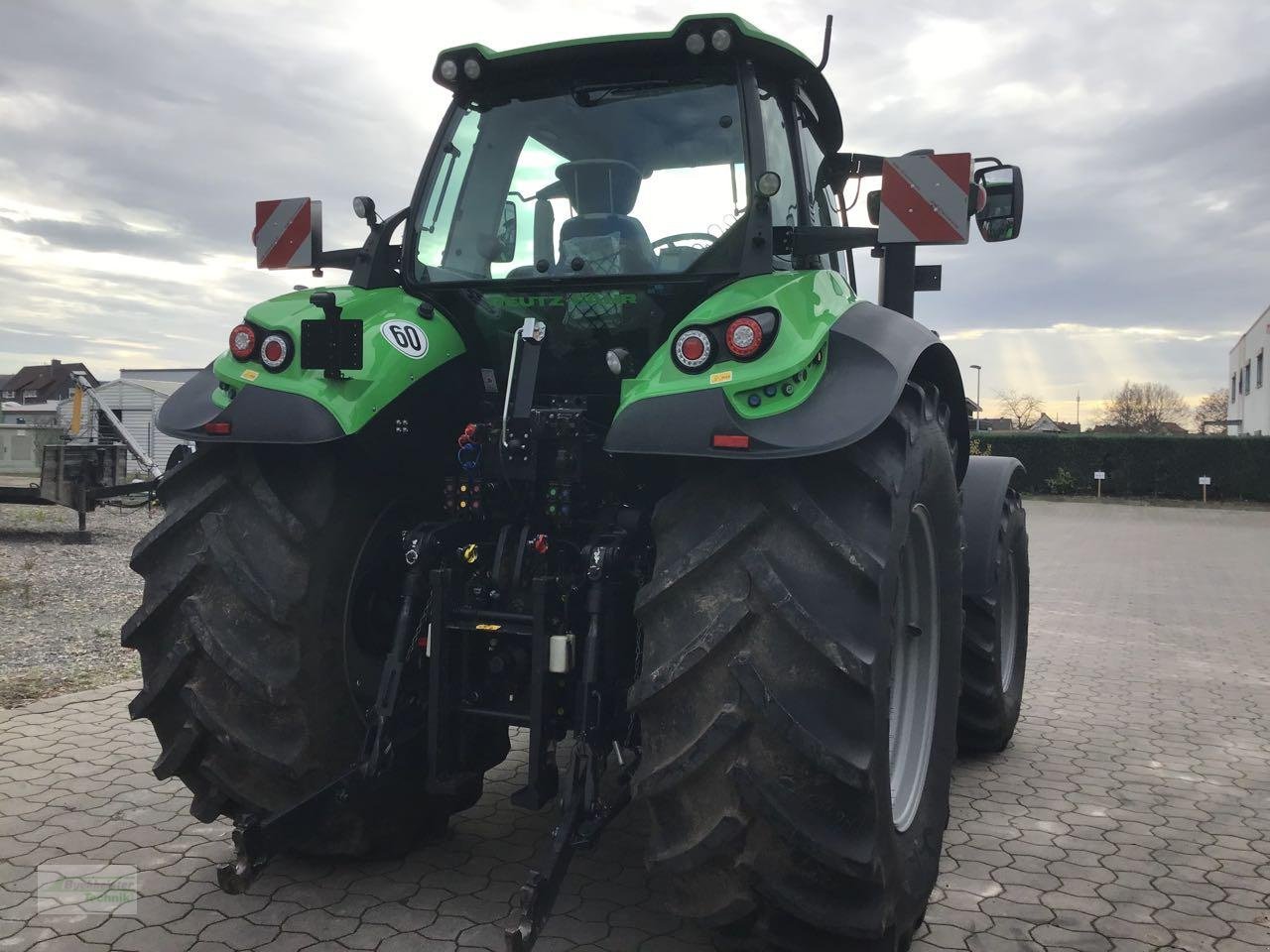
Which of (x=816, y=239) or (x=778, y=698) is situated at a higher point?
(x=816, y=239)

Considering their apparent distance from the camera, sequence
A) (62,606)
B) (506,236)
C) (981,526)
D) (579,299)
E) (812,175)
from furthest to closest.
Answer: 1. (62,606)
2. (981,526)
3. (812,175)
4. (506,236)
5. (579,299)

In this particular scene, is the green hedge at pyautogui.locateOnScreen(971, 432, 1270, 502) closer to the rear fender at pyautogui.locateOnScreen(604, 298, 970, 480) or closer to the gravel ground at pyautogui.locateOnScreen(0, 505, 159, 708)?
the gravel ground at pyautogui.locateOnScreen(0, 505, 159, 708)

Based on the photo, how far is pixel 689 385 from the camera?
8.61ft

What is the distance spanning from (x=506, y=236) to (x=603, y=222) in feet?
1.42

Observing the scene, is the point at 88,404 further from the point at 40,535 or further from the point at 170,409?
the point at 170,409

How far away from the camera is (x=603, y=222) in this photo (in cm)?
347

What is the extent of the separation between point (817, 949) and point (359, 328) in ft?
6.99

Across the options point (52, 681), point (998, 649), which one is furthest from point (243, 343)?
point (52, 681)

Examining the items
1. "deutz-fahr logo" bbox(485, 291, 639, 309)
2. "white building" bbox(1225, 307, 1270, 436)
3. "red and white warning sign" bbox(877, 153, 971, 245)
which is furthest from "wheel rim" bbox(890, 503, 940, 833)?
"white building" bbox(1225, 307, 1270, 436)

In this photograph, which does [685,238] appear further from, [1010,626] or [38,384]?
[38,384]

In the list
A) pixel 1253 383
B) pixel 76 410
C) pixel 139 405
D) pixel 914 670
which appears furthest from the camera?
pixel 1253 383

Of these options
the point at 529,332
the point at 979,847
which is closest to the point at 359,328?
the point at 529,332

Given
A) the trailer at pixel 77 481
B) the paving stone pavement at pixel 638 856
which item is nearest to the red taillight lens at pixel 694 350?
the paving stone pavement at pixel 638 856

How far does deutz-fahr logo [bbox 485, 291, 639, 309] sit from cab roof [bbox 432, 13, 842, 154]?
80 centimetres
